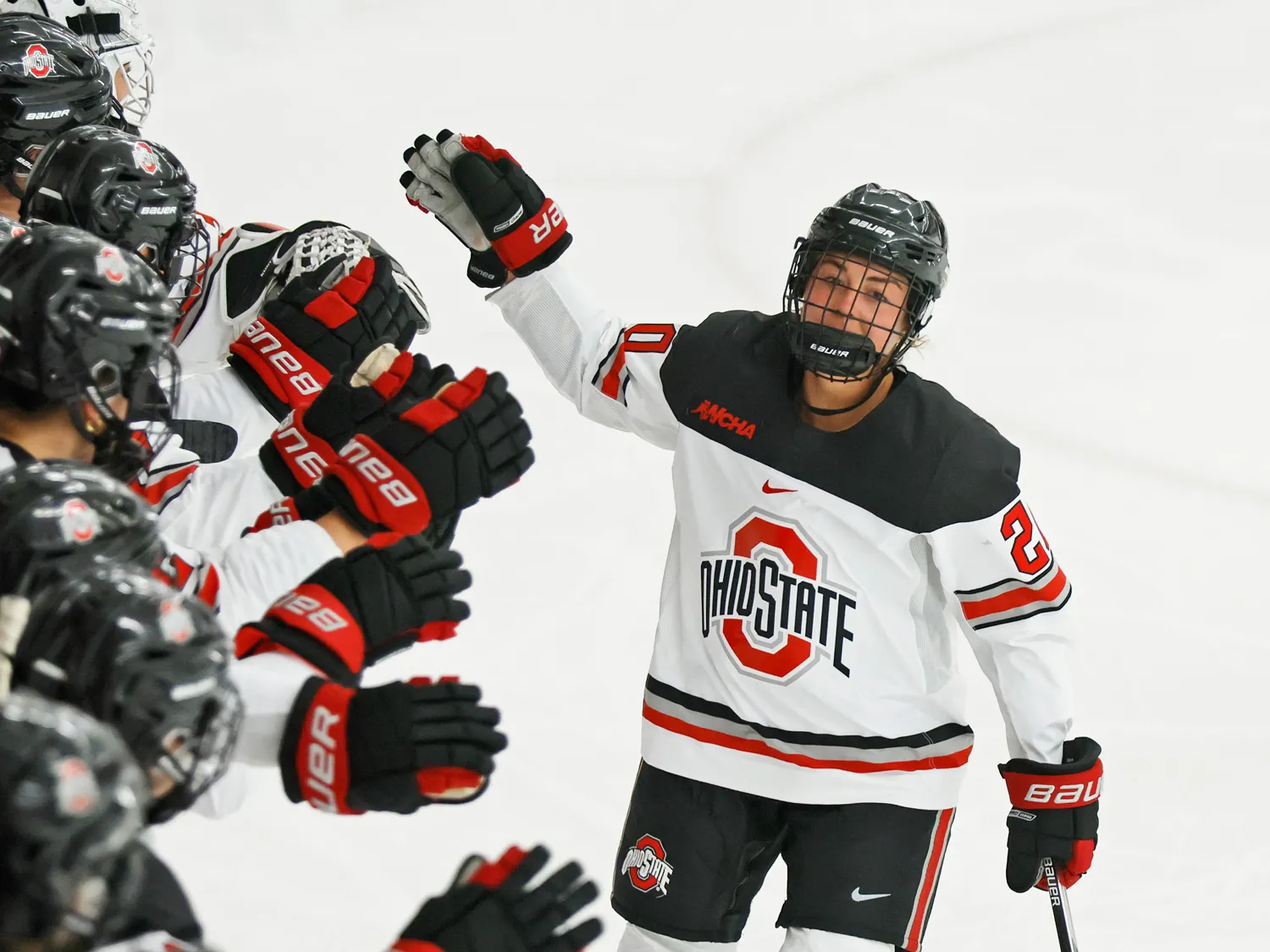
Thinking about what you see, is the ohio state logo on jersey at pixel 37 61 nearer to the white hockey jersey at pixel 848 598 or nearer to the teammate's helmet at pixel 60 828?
the white hockey jersey at pixel 848 598

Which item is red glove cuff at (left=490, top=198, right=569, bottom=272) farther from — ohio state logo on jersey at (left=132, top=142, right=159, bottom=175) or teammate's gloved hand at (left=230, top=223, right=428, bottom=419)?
ohio state logo on jersey at (left=132, top=142, right=159, bottom=175)

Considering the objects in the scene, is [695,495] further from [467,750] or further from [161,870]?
[161,870]

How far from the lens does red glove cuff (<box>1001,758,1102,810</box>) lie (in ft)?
7.49

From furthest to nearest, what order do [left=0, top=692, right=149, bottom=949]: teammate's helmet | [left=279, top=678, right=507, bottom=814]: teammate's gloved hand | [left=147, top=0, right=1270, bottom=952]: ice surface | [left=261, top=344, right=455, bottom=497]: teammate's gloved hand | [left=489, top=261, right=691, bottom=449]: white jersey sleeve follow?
1. [left=147, top=0, right=1270, bottom=952]: ice surface
2. [left=489, top=261, right=691, bottom=449]: white jersey sleeve
3. [left=261, top=344, right=455, bottom=497]: teammate's gloved hand
4. [left=279, top=678, right=507, bottom=814]: teammate's gloved hand
5. [left=0, top=692, right=149, bottom=949]: teammate's helmet

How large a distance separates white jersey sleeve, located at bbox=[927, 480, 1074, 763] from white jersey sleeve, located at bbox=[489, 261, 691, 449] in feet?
1.67

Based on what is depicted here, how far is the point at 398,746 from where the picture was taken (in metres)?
1.58

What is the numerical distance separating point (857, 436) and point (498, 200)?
2.33 feet

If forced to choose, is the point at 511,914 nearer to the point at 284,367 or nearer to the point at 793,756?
the point at 793,756

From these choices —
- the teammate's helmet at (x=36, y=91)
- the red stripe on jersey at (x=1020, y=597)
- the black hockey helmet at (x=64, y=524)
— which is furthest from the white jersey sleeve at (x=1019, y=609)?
the teammate's helmet at (x=36, y=91)

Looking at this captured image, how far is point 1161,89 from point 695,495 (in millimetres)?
5518

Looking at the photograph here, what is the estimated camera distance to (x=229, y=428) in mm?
2676

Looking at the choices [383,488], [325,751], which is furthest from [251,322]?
[325,751]

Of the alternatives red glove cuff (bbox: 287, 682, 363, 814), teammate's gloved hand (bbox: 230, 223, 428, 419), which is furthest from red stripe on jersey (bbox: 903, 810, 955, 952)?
teammate's gloved hand (bbox: 230, 223, 428, 419)

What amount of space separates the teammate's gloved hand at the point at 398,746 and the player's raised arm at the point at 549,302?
3.20 feet
